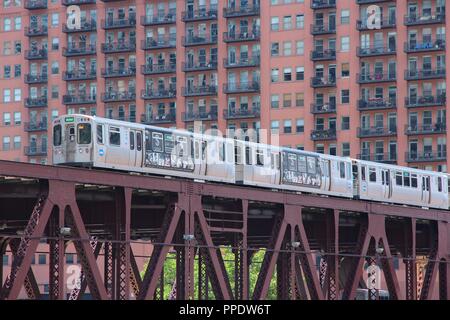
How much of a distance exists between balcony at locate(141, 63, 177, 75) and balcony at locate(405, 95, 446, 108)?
107 ft

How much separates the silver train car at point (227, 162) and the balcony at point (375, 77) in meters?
69.1

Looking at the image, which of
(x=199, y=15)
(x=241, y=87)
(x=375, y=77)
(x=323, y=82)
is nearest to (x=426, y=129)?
(x=375, y=77)

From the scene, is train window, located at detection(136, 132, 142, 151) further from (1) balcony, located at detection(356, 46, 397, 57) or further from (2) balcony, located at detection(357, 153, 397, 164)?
(1) balcony, located at detection(356, 46, 397, 57)

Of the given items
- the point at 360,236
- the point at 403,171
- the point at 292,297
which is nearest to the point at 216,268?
the point at 292,297

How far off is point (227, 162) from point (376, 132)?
9314 cm

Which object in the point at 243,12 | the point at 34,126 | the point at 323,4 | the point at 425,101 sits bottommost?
the point at 34,126

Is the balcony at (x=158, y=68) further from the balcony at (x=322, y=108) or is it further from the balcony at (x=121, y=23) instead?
the balcony at (x=322, y=108)

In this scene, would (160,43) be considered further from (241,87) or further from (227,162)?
(227,162)

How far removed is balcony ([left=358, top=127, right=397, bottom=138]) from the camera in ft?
530

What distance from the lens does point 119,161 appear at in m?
62.5

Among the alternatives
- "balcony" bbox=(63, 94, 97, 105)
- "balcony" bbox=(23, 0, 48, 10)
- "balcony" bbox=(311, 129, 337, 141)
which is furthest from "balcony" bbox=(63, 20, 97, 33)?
"balcony" bbox=(311, 129, 337, 141)

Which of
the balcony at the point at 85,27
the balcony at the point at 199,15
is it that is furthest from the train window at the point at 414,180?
the balcony at the point at 85,27

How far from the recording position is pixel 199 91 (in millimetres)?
172875

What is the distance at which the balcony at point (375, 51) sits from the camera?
6368 inches
